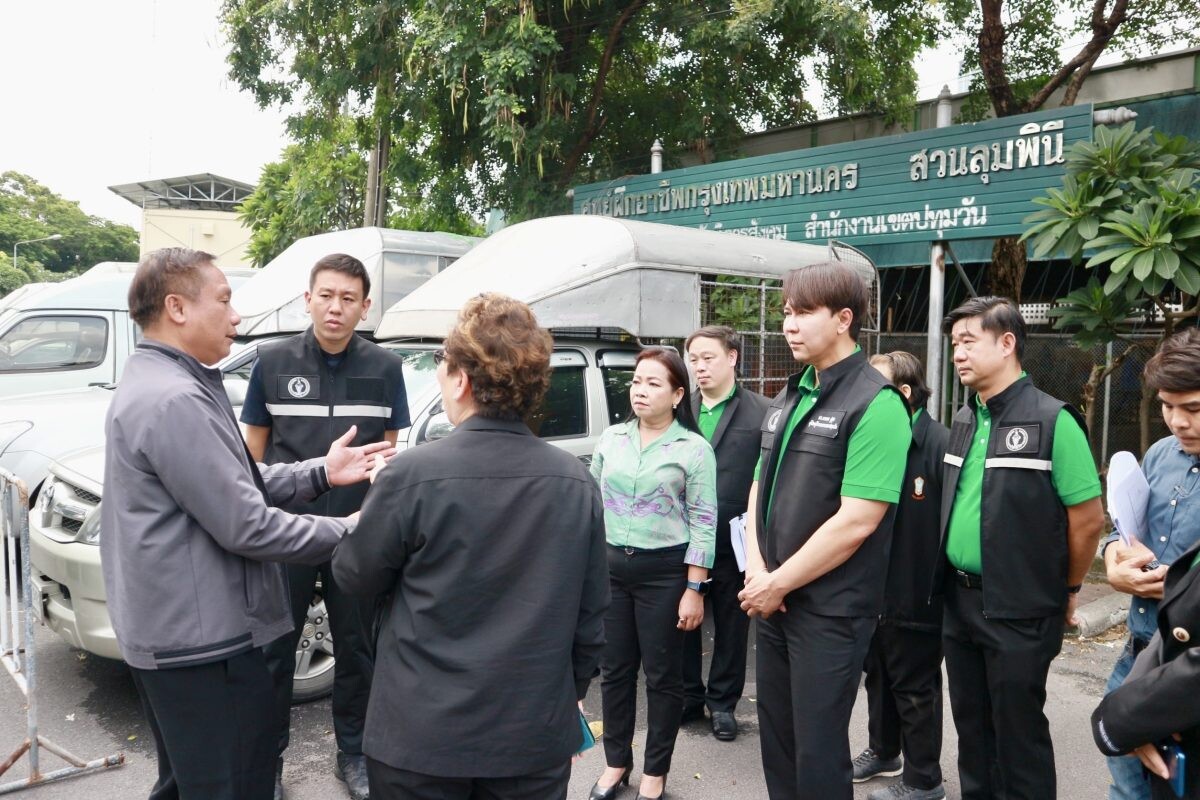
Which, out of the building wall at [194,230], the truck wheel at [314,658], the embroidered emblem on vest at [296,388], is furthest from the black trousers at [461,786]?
the building wall at [194,230]

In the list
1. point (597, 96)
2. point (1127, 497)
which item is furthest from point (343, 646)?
point (597, 96)

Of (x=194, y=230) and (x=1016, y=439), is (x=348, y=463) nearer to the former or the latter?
(x=1016, y=439)

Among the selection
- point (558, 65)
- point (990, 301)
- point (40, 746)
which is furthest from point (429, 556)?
point (558, 65)

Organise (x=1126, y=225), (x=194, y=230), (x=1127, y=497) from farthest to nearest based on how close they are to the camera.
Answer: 1. (x=194, y=230)
2. (x=1126, y=225)
3. (x=1127, y=497)

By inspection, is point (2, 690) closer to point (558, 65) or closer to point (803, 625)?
point (803, 625)

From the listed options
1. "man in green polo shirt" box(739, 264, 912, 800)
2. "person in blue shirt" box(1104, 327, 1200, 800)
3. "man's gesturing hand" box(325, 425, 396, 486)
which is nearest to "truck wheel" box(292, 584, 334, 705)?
"man's gesturing hand" box(325, 425, 396, 486)

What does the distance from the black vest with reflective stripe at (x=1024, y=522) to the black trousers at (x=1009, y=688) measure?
0.26 feet

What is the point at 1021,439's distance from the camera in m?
2.98

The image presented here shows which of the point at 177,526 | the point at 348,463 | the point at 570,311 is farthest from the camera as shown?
the point at 570,311

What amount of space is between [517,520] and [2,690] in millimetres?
3940

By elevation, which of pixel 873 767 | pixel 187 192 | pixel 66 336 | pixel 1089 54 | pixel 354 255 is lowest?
pixel 873 767

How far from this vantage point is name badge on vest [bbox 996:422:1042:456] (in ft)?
9.71

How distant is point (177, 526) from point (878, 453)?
191 cm

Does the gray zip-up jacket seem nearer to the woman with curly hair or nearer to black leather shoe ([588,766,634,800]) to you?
the woman with curly hair
